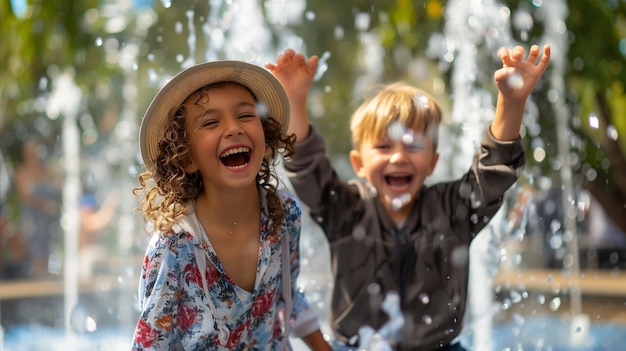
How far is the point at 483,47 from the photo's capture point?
5.48 metres

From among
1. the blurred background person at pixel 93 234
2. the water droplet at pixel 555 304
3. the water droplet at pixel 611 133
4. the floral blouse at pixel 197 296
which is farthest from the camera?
the blurred background person at pixel 93 234

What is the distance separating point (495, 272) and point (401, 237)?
2.93 m

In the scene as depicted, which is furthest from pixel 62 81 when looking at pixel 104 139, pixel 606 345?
pixel 606 345

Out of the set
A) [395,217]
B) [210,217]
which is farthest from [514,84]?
[210,217]

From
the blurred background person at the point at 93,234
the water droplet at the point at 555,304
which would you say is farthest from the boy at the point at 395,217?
the blurred background person at the point at 93,234

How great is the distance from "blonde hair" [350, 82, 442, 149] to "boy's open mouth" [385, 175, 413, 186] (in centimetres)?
12

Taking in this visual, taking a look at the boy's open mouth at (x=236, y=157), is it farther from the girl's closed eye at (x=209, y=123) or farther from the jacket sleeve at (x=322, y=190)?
the jacket sleeve at (x=322, y=190)

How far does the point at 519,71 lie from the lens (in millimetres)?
2229

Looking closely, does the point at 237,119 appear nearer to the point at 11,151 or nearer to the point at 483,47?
the point at 483,47

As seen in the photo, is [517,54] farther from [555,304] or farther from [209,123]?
[555,304]

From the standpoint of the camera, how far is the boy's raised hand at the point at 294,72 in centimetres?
249

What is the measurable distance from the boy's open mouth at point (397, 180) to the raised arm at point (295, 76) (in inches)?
13.0

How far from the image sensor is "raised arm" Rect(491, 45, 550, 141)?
7.25ft

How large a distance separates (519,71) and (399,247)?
676 mm
